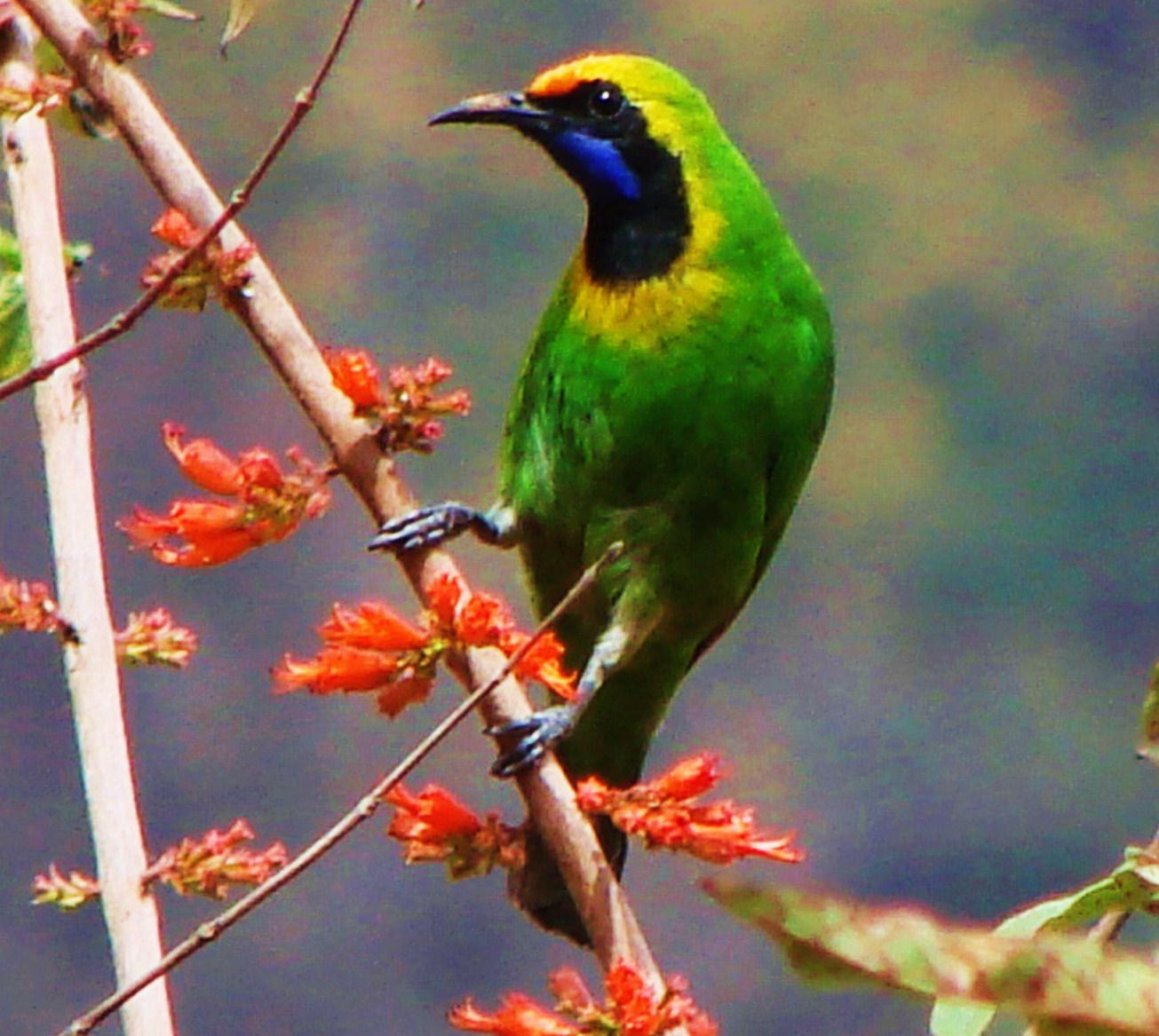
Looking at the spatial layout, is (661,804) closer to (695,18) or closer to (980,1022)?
(980,1022)

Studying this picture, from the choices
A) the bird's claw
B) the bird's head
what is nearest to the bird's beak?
the bird's head

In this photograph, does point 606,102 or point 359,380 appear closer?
point 359,380

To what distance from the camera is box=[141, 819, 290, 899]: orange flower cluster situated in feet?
1.86

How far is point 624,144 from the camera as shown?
121cm

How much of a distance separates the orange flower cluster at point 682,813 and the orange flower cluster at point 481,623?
0.04m

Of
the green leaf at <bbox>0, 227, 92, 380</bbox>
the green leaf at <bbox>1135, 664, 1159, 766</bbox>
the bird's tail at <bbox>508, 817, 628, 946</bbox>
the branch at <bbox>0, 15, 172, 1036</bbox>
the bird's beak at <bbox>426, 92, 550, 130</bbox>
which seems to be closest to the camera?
the green leaf at <bbox>1135, 664, 1159, 766</bbox>

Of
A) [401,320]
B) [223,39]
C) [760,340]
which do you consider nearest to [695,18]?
[401,320]

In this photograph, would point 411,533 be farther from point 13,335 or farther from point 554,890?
point 554,890

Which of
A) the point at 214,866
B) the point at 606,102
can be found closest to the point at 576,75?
the point at 606,102

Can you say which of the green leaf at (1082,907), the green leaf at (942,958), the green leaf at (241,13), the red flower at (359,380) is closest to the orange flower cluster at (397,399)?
the red flower at (359,380)

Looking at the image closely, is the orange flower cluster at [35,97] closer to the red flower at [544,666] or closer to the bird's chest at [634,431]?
the red flower at [544,666]

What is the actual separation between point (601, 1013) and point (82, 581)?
20 cm

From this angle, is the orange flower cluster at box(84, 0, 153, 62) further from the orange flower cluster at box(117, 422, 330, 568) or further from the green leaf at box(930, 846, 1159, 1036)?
the green leaf at box(930, 846, 1159, 1036)

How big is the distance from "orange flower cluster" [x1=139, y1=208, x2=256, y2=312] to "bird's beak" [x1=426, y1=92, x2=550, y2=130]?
47 centimetres
